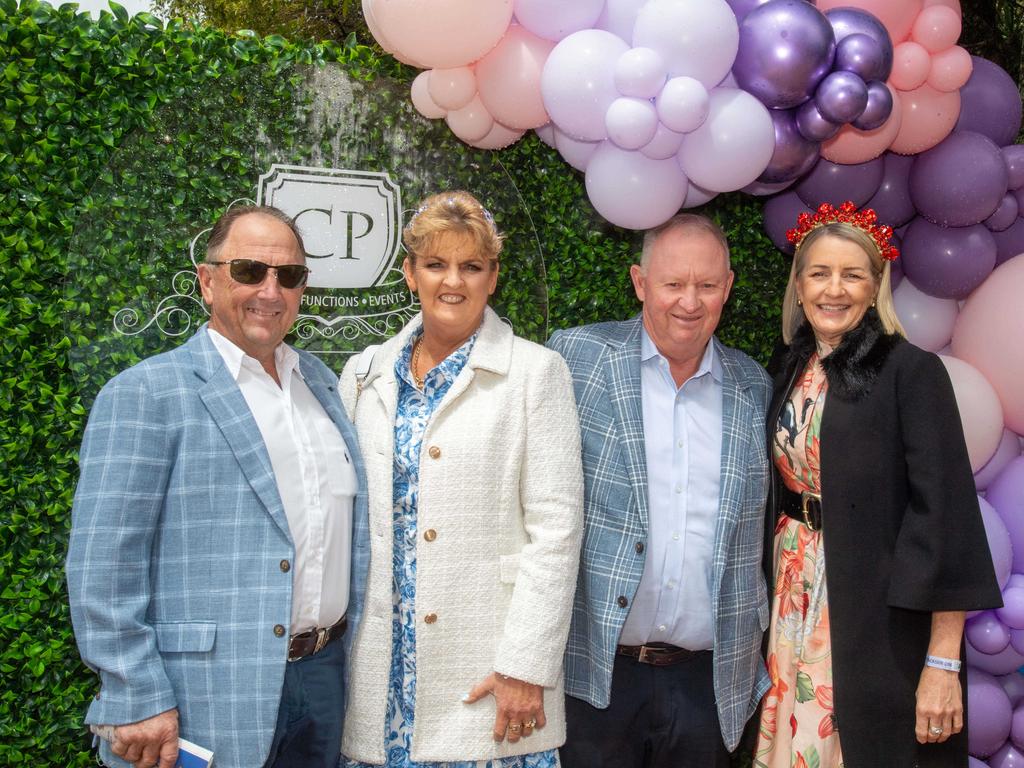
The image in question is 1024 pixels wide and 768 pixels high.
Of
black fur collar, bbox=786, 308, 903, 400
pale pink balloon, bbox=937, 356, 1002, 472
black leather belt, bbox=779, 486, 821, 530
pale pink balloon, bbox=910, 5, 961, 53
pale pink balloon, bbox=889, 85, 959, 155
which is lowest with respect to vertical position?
black leather belt, bbox=779, 486, 821, 530

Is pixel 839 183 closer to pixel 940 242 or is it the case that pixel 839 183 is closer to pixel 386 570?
pixel 940 242

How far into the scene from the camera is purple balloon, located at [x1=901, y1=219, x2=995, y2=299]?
3.04m

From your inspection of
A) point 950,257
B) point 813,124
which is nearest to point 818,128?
point 813,124

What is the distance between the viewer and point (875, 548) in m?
2.32

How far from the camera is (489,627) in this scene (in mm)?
2154

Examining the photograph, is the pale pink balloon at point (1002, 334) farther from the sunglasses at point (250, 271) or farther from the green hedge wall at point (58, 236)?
the green hedge wall at point (58, 236)

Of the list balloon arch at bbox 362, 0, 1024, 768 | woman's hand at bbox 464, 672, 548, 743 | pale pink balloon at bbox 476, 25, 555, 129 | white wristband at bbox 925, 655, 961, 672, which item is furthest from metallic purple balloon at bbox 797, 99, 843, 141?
woman's hand at bbox 464, 672, 548, 743

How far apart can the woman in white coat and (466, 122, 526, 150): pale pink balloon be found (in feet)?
2.29

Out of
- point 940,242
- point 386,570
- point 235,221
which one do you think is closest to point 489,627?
point 386,570

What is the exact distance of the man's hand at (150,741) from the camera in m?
1.81

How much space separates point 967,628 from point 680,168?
191 centimetres

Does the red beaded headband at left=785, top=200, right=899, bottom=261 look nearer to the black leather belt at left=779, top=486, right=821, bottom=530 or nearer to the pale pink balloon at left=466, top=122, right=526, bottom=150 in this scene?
the black leather belt at left=779, top=486, right=821, bottom=530

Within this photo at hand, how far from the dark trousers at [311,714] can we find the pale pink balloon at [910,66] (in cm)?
247

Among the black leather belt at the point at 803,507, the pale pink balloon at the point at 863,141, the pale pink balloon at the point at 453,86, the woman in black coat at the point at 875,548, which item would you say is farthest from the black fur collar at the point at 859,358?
the pale pink balloon at the point at 453,86
